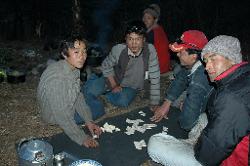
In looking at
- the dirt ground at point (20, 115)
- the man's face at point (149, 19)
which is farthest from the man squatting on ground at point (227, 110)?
the man's face at point (149, 19)

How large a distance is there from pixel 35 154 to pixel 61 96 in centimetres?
87

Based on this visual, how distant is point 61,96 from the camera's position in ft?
14.0

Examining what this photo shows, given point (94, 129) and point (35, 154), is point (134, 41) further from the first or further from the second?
point (35, 154)

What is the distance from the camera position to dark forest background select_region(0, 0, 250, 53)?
11.1 metres

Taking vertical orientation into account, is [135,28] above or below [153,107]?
above

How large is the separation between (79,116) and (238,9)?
10.3 metres

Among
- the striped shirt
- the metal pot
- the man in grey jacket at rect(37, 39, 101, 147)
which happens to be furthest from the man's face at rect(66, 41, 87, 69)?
the striped shirt

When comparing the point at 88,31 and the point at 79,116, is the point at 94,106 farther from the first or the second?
the point at 88,31

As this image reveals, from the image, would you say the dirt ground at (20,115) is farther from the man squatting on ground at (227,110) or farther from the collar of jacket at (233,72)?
the collar of jacket at (233,72)

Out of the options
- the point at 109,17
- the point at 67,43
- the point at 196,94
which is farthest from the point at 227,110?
the point at 109,17

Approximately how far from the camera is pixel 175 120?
223 inches

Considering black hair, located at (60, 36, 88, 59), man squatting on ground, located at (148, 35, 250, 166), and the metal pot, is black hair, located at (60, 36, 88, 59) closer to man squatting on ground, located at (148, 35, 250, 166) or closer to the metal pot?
the metal pot

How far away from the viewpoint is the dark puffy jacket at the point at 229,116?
2943 mm

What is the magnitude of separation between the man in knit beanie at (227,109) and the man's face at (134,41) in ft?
7.04
